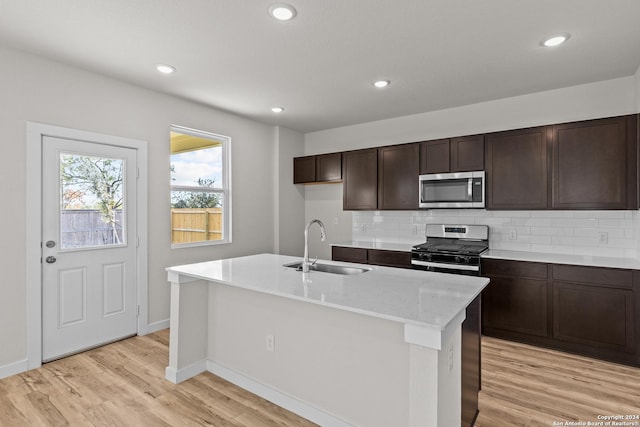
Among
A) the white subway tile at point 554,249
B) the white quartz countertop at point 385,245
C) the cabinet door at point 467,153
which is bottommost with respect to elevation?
the white quartz countertop at point 385,245

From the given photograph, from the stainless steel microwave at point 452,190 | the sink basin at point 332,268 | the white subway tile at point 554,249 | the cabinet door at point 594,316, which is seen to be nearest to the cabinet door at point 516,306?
the cabinet door at point 594,316

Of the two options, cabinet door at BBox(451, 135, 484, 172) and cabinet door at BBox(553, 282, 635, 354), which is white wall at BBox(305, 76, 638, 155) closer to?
cabinet door at BBox(451, 135, 484, 172)

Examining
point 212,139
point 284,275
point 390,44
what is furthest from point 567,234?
point 212,139

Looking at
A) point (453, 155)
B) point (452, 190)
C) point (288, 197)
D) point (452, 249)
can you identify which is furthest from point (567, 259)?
point (288, 197)

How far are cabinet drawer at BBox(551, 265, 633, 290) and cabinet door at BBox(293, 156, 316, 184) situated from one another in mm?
3345

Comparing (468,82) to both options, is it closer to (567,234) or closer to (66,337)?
(567,234)

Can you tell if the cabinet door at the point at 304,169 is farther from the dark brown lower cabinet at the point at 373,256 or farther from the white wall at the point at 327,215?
the dark brown lower cabinet at the point at 373,256

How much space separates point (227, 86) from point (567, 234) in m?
3.95

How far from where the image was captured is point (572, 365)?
2914 mm

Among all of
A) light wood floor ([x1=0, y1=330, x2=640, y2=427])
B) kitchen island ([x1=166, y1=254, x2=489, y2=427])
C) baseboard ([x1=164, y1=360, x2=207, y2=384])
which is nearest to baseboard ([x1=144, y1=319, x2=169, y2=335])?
light wood floor ([x1=0, y1=330, x2=640, y2=427])

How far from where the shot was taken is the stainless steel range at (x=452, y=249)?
3572 mm

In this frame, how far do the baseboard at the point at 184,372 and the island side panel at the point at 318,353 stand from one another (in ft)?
0.32

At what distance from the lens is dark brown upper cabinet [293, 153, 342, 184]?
5.05 m

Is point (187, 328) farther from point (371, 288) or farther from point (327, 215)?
point (327, 215)
